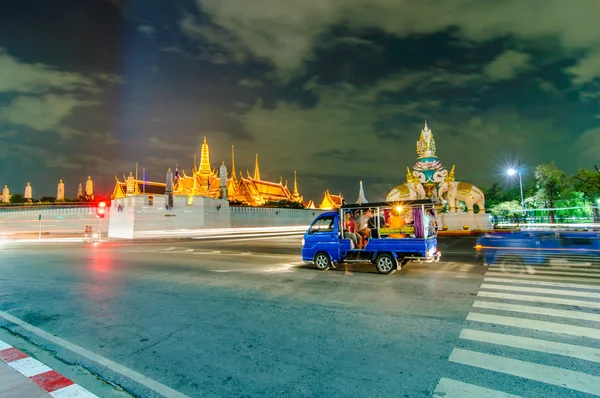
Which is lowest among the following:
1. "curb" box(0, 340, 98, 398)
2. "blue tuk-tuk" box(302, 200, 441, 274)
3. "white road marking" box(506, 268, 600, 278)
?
"white road marking" box(506, 268, 600, 278)

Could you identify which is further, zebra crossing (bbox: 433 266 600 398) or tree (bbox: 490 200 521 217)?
tree (bbox: 490 200 521 217)

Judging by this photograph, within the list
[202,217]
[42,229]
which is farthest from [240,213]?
[42,229]

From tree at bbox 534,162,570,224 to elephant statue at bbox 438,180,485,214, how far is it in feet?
34.5

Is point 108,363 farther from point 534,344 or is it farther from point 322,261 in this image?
point 322,261

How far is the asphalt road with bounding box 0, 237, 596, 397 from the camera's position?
11.9 ft

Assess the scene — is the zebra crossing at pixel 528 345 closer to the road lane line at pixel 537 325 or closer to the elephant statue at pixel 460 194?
the road lane line at pixel 537 325

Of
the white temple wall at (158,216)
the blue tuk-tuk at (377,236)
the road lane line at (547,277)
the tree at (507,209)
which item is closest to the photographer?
the road lane line at (547,277)

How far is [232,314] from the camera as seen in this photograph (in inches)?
239

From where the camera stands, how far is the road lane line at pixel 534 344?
4.16m

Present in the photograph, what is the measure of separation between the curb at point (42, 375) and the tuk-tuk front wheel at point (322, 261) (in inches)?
320

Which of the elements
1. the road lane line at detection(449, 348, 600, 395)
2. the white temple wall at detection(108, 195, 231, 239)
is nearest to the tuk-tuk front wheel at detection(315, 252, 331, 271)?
the road lane line at detection(449, 348, 600, 395)

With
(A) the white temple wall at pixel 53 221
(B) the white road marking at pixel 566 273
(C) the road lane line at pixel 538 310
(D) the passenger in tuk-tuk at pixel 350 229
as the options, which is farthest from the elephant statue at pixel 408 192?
(A) the white temple wall at pixel 53 221

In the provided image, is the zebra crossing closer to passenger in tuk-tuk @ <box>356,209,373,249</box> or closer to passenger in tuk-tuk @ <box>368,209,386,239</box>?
passenger in tuk-tuk @ <box>368,209,386,239</box>

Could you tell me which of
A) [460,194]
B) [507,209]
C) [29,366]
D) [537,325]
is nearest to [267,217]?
[460,194]
